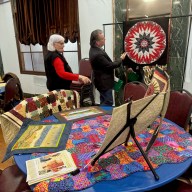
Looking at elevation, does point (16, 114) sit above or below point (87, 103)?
above

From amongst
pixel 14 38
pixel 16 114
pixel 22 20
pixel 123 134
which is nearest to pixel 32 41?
pixel 22 20

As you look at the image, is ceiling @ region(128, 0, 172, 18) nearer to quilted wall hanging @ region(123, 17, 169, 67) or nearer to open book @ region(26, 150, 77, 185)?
quilted wall hanging @ region(123, 17, 169, 67)

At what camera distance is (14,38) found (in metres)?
4.65

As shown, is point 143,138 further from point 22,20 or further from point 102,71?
point 22,20

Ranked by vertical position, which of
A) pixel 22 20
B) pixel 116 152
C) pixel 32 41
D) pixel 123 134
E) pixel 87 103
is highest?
pixel 22 20

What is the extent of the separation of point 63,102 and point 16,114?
1.66 ft

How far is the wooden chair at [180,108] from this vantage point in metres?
1.52

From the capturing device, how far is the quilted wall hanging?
2.63 meters

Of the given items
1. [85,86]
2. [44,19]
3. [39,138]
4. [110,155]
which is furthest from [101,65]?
[44,19]

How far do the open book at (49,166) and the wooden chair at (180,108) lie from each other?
3.24 feet

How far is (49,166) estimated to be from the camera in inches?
37.2

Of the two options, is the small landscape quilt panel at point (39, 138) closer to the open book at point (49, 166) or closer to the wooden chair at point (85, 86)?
the open book at point (49, 166)

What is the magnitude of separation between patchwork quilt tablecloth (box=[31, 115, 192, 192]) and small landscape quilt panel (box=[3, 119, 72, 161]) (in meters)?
0.05

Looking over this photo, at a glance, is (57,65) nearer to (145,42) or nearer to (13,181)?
(13,181)
